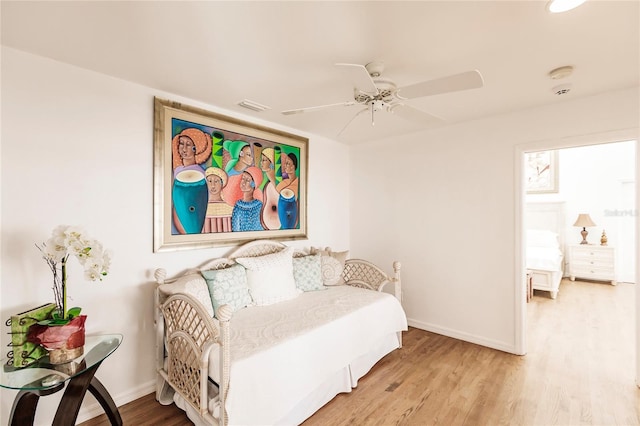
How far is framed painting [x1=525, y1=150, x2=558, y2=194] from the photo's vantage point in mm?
6023

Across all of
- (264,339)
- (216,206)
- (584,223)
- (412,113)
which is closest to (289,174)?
(216,206)

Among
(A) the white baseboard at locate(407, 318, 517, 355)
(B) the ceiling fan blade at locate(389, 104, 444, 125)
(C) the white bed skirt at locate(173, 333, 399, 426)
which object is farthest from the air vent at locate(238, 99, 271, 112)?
(A) the white baseboard at locate(407, 318, 517, 355)

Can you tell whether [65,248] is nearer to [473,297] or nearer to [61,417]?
[61,417]

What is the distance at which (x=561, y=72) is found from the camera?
6.78 feet

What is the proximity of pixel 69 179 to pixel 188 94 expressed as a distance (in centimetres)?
111

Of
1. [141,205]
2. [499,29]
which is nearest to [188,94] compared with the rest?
[141,205]

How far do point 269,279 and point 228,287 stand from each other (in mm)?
407

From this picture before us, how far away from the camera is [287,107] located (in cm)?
279

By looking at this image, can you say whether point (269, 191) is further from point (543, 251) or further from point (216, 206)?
point (543, 251)

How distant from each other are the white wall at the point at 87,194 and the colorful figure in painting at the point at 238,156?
1.56ft

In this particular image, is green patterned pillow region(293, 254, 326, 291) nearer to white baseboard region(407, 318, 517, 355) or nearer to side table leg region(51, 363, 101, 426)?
white baseboard region(407, 318, 517, 355)

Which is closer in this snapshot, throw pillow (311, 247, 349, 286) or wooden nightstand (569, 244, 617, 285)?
throw pillow (311, 247, 349, 286)

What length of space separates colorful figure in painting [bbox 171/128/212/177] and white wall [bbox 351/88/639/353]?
230cm

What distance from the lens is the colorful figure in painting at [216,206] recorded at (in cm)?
270
